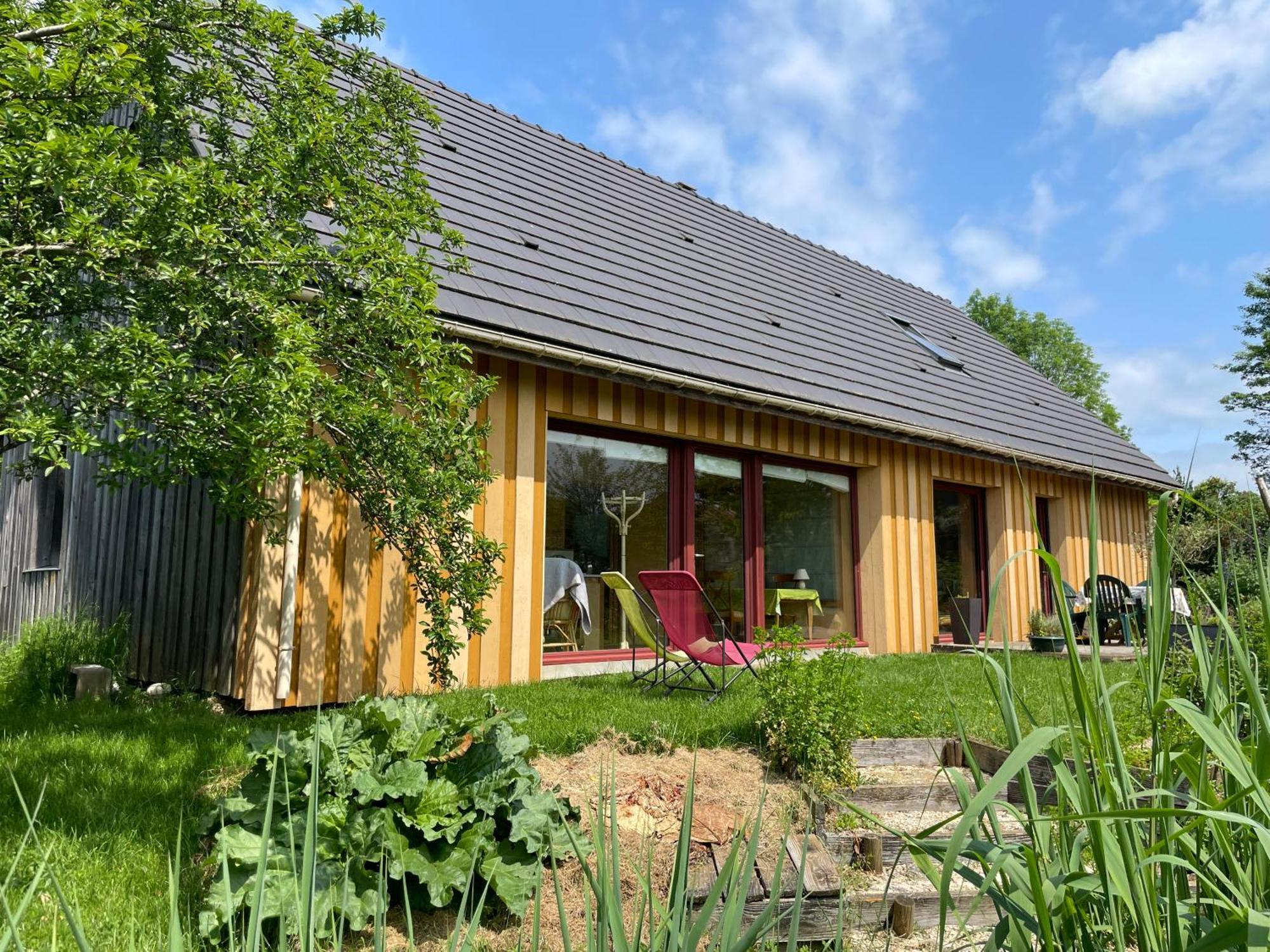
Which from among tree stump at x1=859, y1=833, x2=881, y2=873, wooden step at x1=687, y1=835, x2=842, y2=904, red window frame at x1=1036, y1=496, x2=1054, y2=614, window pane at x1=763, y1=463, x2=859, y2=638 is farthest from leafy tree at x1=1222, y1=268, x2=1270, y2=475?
wooden step at x1=687, y1=835, x2=842, y2=904

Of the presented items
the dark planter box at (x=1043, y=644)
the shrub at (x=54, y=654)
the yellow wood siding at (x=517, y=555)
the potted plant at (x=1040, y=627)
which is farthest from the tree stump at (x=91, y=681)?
the potted plant at (x=1040, y=627)

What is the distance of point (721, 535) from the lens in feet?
27.0

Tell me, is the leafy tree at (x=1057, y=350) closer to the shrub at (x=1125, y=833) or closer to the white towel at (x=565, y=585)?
the white towel at (x=565, y=585)

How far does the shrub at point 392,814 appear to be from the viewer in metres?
2.51

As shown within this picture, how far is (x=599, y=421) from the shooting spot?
23.1 feet

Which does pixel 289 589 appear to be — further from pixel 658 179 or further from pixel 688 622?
pixel 658 179

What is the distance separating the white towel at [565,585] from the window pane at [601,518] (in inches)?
1.0

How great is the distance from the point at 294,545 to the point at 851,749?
11.5 ft

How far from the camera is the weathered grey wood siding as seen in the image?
5660 millimetres

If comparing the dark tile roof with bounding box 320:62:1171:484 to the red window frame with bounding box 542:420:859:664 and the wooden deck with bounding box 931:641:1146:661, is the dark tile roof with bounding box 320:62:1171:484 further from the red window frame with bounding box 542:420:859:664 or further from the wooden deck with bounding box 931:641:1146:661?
the wooden deck with bounding box 931:641:1146:661

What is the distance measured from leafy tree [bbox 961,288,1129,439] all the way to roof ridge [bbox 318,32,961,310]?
26102mm

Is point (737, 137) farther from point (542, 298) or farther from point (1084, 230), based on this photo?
point (542, 298)

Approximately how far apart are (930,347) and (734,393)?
739 centimetres

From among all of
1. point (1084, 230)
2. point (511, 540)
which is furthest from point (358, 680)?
point (1084, 230)
